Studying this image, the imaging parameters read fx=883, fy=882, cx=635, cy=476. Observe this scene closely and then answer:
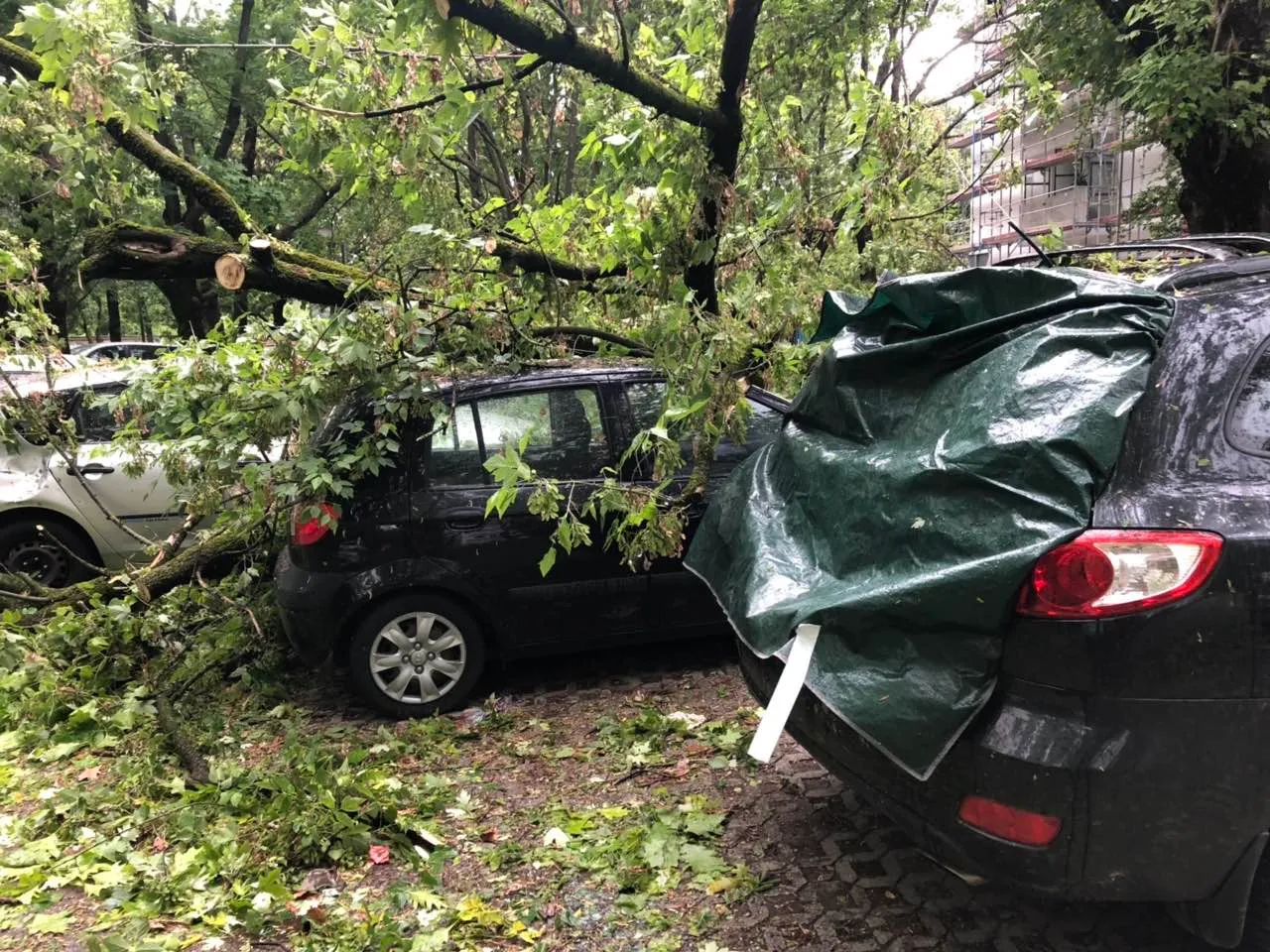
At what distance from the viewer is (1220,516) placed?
1926mm

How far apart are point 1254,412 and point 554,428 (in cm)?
301

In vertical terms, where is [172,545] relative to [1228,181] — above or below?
below

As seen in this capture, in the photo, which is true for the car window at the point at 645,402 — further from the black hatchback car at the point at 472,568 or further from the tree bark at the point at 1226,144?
the tree bark at the point at 1226,144

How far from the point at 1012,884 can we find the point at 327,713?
3.52 metres

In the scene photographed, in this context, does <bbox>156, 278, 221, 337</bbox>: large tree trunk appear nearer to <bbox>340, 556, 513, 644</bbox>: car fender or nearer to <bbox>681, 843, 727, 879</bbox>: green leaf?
<bbox>340, 556, 513, 644</bbox>: car fender

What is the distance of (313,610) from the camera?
4215mm

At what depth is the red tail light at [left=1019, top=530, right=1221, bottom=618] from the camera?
6.25ft

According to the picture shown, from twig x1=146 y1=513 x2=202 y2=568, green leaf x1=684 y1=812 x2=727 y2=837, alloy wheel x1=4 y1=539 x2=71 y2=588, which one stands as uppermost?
twig x1=146 y1=513 x2=202 y2=568

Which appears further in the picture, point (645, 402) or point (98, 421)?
point (98, 421)

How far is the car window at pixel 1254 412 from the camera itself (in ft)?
6.75

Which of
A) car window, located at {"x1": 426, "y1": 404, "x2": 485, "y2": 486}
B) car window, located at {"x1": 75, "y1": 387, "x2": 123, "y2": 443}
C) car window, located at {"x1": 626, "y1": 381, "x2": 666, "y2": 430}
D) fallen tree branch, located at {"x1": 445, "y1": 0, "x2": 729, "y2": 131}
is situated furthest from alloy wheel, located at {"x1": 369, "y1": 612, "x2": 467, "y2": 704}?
car window, located at {"x1": 75, "y1": 387, "x2": 123, "y2": 443}

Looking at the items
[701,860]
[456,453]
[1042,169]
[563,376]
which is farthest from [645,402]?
[1042,169]

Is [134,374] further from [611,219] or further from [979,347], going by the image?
[979,347]

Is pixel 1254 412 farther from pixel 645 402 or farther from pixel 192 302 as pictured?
pixel 192 302
